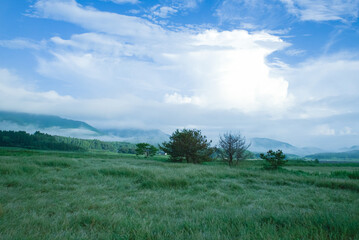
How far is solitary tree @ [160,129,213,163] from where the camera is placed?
1324 inches

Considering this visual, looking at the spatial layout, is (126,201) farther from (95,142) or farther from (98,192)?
(95,142)

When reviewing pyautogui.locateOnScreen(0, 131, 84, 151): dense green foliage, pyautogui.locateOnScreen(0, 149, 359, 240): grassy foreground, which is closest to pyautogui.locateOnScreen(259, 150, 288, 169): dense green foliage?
pyautogui.locateOnScreen(0, 149, 359, 240): grassy foreground

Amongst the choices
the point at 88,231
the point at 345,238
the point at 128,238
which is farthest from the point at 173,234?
the point at 345,238

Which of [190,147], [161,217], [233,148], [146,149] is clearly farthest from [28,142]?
[161,217]

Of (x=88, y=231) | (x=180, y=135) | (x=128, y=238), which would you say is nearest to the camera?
(x=128, y=238)

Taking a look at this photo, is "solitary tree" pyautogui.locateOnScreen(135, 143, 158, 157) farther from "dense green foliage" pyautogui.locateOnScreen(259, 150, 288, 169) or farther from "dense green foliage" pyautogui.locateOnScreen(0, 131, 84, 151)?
"dense green foliage" pyautogui.locateOnScreen(0, 131, 84, 151)

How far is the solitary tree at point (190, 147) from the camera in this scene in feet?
110

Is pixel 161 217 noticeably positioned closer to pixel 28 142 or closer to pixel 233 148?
pixel 233 148

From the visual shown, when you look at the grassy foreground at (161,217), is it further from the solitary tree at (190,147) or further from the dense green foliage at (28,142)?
the dense green foliage at (28,142)

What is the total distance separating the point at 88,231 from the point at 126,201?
270 centimetres

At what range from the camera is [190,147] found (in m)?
33.4

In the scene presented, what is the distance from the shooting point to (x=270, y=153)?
20.7 m

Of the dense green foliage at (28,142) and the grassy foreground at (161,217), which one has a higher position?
the grassy foreground at (161,217)

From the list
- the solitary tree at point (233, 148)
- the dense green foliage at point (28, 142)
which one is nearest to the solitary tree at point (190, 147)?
the solitary tree at point (233, 148)
